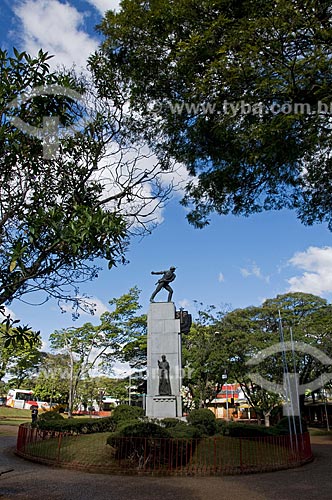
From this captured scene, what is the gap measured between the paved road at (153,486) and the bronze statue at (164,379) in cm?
566

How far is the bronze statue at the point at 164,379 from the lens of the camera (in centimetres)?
1541

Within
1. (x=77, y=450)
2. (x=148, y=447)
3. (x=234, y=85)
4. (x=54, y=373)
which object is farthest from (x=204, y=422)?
(x=54, y=373)

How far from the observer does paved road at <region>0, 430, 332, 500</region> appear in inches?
299

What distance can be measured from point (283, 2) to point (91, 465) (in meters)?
10.1

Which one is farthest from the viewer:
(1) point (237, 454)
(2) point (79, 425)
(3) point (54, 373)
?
(3) point (54, 373)

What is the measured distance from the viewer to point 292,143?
19.8 feet

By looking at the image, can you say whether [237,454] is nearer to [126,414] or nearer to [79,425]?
[126,414]

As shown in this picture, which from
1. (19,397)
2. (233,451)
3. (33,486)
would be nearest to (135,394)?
(19,397)

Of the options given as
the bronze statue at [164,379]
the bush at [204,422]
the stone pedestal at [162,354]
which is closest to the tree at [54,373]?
the stone pedestal at [162,354]

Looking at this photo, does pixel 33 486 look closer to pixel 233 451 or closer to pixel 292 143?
pixel 233 451

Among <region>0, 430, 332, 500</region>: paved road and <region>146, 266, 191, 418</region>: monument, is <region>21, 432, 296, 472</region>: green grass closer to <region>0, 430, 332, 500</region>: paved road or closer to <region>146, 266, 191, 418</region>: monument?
<region>0, 430, 332, 500</region>: paved road

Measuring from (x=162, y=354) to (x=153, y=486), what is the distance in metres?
7.82

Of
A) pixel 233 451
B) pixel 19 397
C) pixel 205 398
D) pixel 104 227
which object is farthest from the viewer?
pixel 19 397

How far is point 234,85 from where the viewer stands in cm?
610
